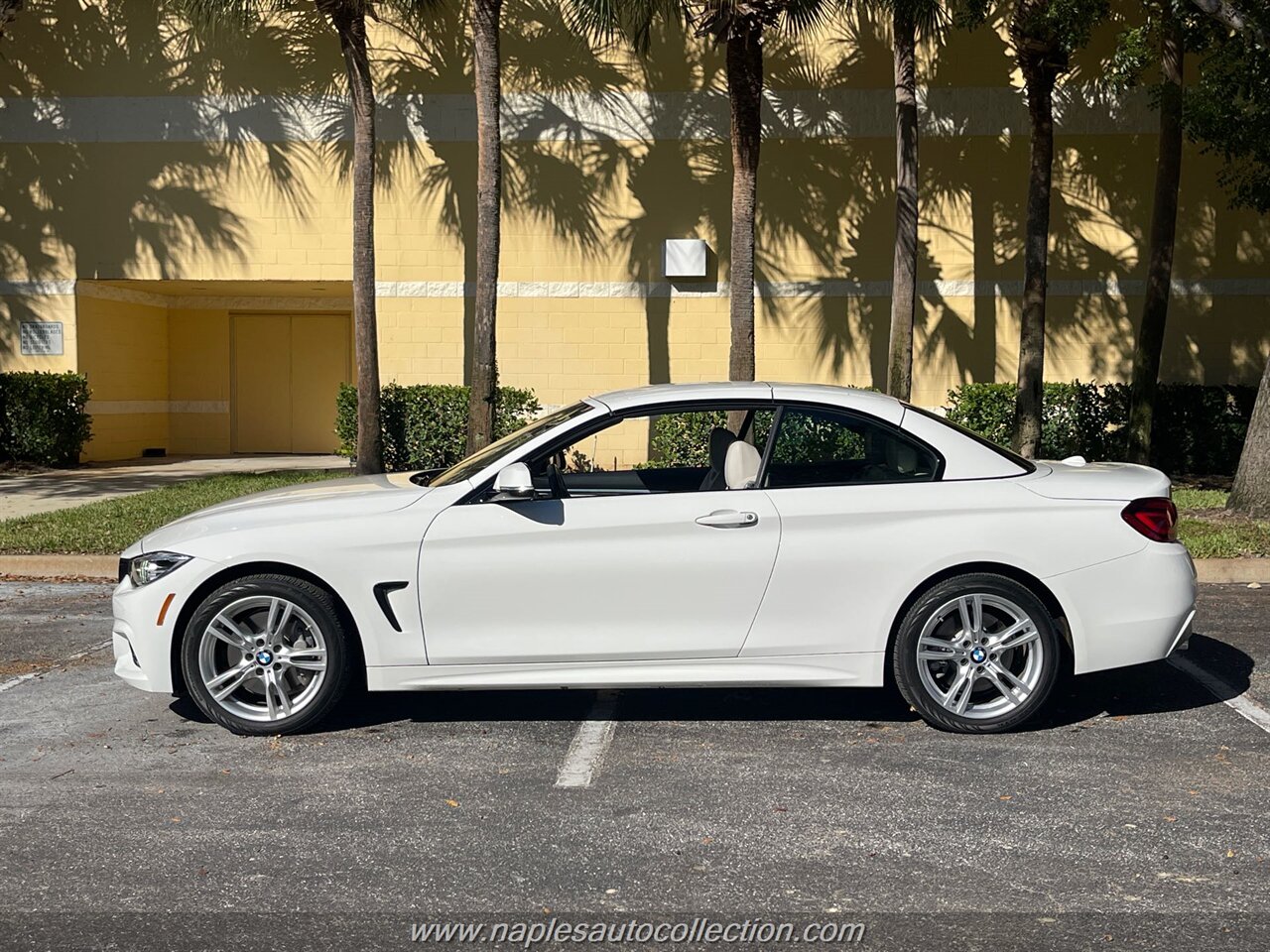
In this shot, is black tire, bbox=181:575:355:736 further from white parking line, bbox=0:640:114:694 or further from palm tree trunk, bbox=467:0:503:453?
palm tree trunk, bbox=467:0:503:453

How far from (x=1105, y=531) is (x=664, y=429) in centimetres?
747

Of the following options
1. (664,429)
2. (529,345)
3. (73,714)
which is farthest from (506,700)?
(529,345)

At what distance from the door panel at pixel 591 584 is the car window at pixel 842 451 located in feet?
1.28

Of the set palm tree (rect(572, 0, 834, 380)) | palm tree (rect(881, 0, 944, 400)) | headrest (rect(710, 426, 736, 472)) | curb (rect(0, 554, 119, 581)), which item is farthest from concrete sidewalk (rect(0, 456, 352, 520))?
headrest (rect(710, 426, 736, 472))

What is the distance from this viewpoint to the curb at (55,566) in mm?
10930

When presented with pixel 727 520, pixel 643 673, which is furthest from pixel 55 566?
pixel 727 520

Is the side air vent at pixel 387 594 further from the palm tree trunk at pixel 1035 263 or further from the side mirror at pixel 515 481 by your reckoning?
the palm tree trunk at pixel 1035 263

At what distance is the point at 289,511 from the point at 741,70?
35.0ft

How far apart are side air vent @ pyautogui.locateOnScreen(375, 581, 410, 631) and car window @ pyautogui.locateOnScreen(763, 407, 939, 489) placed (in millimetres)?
1722

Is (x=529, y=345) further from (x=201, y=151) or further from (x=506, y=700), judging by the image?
(x=506, y=700)

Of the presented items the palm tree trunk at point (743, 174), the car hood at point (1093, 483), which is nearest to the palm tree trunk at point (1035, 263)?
the palm tree trunk at point (743, 174)

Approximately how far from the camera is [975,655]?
239 inches

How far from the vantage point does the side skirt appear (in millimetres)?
6031

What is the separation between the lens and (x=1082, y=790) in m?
5.37
